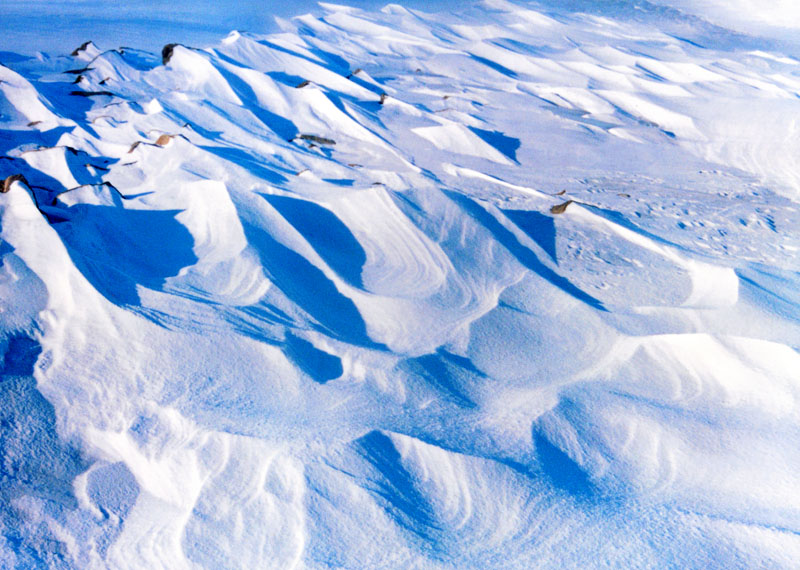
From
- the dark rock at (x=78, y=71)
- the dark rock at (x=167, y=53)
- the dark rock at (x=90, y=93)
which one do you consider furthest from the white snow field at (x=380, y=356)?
the dark rock at (x=167, y=53)

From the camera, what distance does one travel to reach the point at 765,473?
0.93m

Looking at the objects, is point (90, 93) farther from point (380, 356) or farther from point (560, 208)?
point (380, 356)

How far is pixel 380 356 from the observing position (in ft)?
3.62

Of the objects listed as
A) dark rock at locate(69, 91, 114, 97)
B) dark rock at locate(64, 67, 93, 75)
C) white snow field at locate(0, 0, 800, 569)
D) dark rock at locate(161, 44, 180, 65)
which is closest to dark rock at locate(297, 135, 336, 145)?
white snow field at locate(0, 0, 800, 569)

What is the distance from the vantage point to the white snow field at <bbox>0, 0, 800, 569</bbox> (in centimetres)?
82

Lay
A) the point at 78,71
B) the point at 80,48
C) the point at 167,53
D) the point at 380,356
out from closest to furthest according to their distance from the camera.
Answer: the point at 380,356
the point at 78,71
the point at 167,53
the point at 80,48

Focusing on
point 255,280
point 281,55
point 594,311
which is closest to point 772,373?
point 594,311

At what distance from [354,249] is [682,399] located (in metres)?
0.76

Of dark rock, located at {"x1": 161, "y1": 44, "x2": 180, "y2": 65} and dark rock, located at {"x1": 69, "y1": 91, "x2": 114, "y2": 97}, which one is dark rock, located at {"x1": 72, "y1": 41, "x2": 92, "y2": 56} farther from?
dark rock, located at {"x1": 69, "y1": 91, "x2": 114, "y2": 97}

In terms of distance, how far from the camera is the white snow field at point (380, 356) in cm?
82

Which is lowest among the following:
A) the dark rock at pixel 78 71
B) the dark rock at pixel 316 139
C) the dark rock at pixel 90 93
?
the dark rock at pixel 90 93

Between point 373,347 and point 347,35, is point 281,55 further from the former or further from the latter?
point 373,347

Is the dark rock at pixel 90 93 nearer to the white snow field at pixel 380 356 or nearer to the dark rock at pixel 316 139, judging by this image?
the white snow field at pixel 380 356

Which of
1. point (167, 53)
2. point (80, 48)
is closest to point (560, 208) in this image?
point (167, 53)
